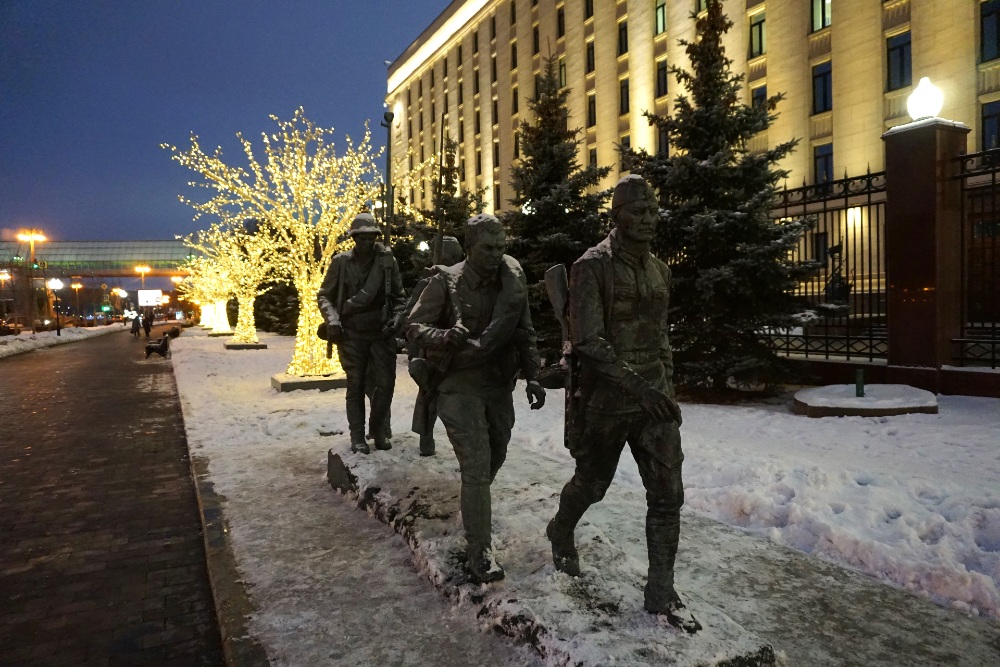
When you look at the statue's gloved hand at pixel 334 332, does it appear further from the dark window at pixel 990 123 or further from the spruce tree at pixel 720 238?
the dark window at pixel 990 123

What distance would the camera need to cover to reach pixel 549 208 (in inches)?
542

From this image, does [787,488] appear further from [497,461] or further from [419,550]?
[419,550]

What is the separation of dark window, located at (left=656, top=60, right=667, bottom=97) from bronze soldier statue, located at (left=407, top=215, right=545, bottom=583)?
107ft

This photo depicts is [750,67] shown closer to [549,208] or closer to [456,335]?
[549,208]

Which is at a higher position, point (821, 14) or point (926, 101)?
point (821, 14)

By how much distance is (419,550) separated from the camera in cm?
435

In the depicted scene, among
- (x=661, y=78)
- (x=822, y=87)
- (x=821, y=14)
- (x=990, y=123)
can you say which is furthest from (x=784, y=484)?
(x=661, y=78)

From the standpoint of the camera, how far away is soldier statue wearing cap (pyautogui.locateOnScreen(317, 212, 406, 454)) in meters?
6.98

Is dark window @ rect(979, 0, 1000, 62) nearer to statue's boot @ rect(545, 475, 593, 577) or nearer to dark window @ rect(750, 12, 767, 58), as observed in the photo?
dark window @ rect(750, 12, 767, 58)

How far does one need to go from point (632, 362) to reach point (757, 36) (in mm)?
30242

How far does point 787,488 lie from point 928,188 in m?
6.45

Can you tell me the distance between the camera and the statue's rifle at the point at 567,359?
11.3 feet

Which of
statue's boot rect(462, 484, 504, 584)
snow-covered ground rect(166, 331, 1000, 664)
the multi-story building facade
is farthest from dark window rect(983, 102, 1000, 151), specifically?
statue's boot rect(462, 484, 504, 584)

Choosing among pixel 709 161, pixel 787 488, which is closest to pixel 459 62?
pixel 709 161
